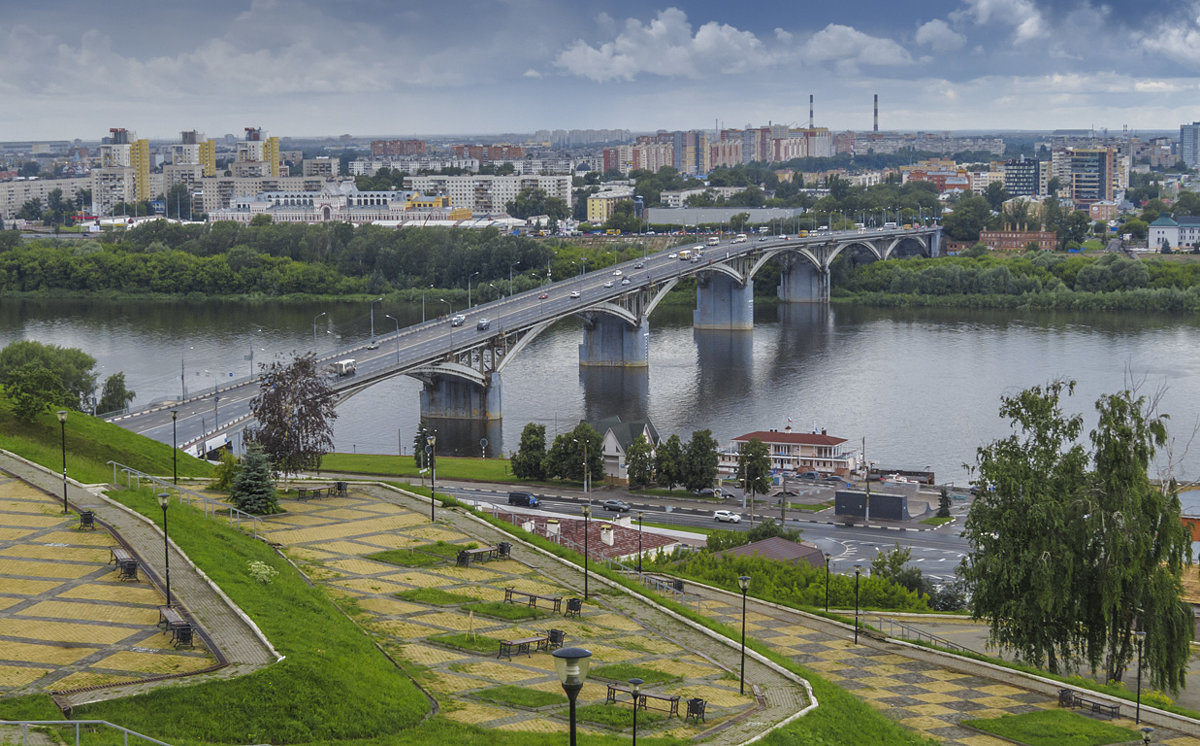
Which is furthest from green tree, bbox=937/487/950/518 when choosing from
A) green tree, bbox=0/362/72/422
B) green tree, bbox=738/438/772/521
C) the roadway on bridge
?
green tree, bbox=0/362/72/422

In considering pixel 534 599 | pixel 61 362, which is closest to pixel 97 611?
pixel 534 599

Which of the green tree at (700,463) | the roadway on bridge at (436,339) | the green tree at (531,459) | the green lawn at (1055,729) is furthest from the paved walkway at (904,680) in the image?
the green tree at (531,459)

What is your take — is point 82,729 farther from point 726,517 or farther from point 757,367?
point 757,367

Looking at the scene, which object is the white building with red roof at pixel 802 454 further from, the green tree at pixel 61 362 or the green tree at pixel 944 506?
the green tree at pixel 61 362

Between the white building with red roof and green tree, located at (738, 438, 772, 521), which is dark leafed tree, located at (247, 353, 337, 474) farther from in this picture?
the white building with red roof

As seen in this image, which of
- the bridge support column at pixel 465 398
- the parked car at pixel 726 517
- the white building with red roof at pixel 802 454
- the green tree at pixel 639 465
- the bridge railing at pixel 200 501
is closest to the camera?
the bridge railing at pixel 200 501

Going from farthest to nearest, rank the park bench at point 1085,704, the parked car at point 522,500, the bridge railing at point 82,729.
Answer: the parked car at point 522,500 < the park bench at point 1085,704 < the bridge railing at point 82,729
